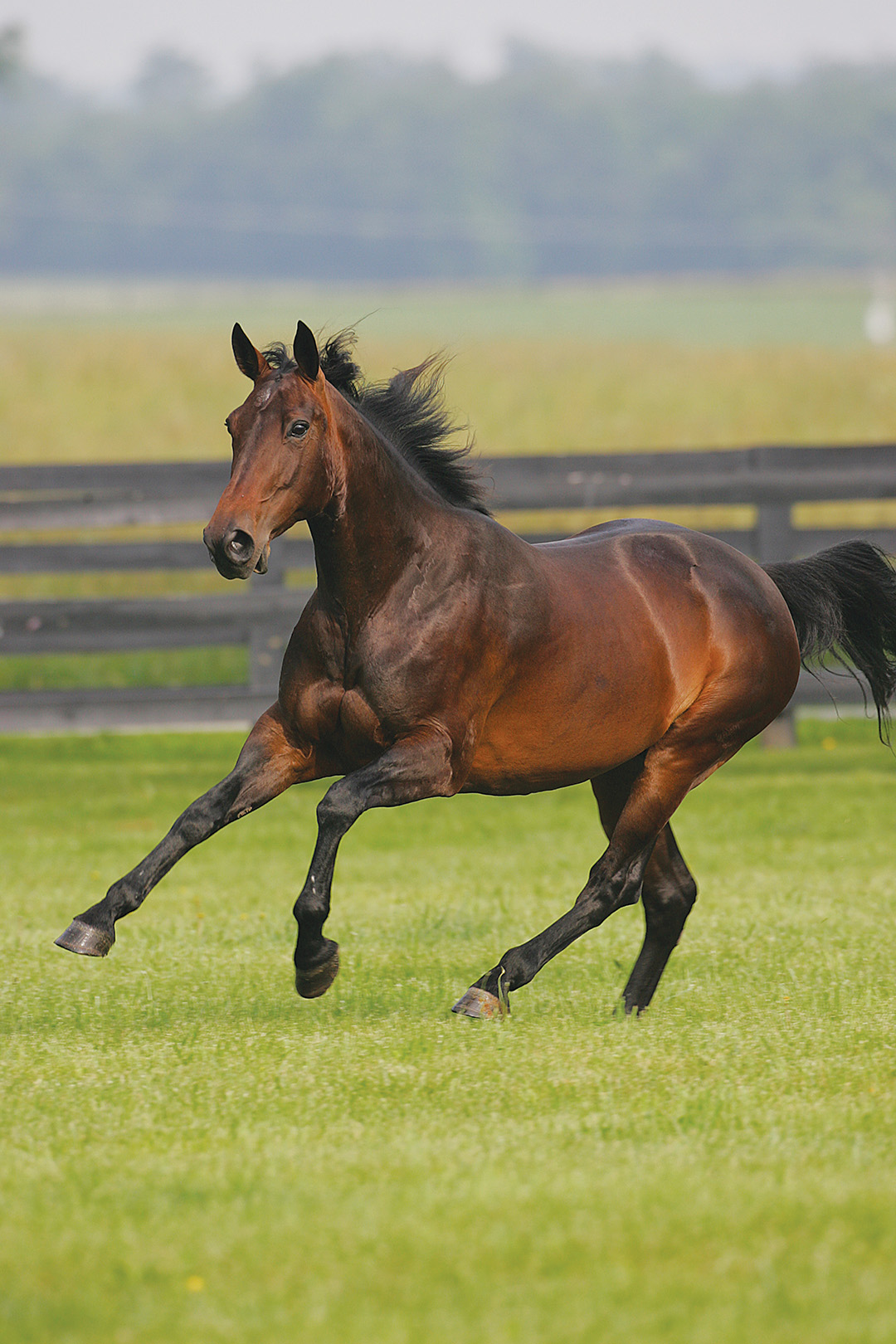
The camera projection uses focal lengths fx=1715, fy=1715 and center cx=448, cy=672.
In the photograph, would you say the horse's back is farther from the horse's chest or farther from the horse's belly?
the horse's chest

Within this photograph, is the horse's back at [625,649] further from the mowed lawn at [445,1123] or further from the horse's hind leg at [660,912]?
the mowed lawn at [445,1123]

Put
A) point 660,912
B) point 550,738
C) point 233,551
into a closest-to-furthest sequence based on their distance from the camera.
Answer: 1. point 233,551
2. point 550,738
3. point 660,912

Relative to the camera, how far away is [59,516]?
11.1 m

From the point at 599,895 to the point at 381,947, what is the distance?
130cm

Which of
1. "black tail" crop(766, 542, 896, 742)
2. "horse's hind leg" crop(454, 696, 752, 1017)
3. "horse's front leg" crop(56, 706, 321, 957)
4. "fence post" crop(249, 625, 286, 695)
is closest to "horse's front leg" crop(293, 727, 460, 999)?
"horse's front leg" crop(56, 706, 321, 957)

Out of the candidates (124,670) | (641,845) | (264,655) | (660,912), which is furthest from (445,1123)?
(124,670)

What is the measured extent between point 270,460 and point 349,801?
3.06 feet

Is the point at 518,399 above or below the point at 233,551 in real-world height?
below

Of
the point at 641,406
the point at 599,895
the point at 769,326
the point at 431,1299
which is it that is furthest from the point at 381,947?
the point at 769,326

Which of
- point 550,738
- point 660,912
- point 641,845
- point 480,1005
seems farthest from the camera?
point 660,912

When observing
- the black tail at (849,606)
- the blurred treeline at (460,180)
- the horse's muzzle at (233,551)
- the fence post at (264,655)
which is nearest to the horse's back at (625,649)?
the black tail at (849,606)

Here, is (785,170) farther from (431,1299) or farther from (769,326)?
(431,1299)

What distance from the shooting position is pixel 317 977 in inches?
191

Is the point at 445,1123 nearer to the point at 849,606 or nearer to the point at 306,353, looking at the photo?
the point at 306,353
